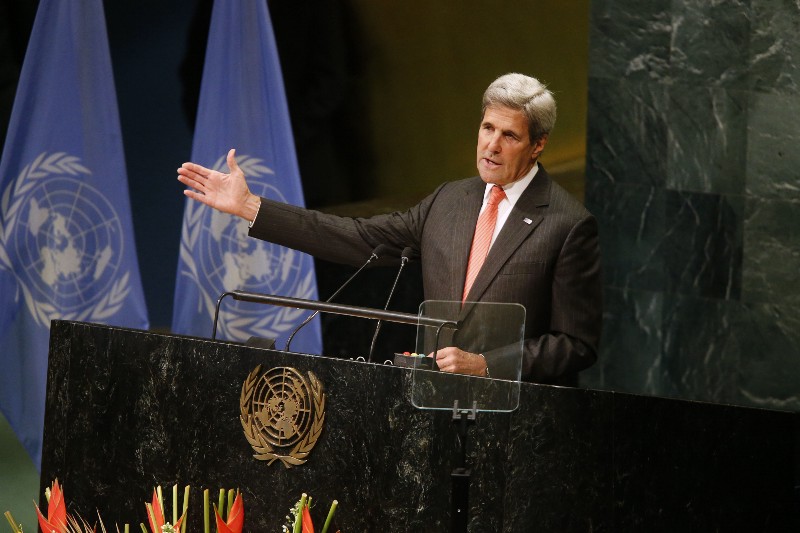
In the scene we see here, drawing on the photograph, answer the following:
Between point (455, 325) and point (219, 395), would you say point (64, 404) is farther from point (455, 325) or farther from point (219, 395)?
point (455, 325)

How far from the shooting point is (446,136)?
223 inches

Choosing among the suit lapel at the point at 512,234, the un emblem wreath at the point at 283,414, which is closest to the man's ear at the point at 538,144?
the suit lapel at the point at 512,234

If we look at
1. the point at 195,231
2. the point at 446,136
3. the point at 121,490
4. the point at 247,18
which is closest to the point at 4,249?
the point at 195,231

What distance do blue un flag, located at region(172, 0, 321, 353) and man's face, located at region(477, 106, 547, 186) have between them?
1743 millimetres

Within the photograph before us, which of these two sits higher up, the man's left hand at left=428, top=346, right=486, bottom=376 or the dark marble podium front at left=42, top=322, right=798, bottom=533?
the man's left hand at left=428, top=346, right=486, bottom=376

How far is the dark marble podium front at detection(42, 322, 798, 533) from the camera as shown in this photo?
2609 mm

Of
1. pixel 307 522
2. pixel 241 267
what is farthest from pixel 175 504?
pixel 241 267

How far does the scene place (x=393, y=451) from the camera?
9.44ft

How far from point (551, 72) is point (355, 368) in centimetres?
306

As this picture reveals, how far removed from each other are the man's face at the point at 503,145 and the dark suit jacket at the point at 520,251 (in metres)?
0.09

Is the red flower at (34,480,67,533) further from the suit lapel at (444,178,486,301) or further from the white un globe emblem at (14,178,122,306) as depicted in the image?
the white un globe emblem at (14,178,122,306)

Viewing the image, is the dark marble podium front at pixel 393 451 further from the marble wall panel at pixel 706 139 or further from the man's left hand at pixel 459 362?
the marble wall panel at pixel 706 139

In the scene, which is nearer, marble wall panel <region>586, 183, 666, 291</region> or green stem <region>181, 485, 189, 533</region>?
green stem <region>181, 485, 189, 533</region>

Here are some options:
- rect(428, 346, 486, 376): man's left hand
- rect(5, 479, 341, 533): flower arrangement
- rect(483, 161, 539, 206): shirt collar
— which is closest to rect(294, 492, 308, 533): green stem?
rect(5, 479, 341, 533): flower arrangement
